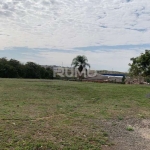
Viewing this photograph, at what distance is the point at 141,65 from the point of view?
18328 millimetres

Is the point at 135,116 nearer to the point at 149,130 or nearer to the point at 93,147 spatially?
the point at 149,130

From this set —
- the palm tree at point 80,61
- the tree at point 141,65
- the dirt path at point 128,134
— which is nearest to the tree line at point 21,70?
the palm tree at point 80,61

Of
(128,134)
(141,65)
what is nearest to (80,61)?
(141,65)

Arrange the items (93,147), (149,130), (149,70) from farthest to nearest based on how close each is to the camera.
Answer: (149,70) < (149,130) < (93,147)

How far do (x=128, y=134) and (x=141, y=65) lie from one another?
1485 cm

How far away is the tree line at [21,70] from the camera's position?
119 ft

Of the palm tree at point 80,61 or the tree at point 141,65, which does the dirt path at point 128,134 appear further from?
the palm tree at point 80,61

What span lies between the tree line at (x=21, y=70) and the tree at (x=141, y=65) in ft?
77.3

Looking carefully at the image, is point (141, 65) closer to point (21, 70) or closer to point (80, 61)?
point (80, 61)

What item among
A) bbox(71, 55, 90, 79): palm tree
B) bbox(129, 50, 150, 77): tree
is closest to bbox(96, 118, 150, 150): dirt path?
bbox(129, 50, 150, 77): tree

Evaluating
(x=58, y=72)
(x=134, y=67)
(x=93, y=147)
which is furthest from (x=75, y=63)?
(x=93, y=147)

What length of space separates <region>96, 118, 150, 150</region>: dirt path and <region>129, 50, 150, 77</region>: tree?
13122mm

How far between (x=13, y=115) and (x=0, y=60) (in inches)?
1399

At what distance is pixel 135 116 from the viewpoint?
6.17 meters
